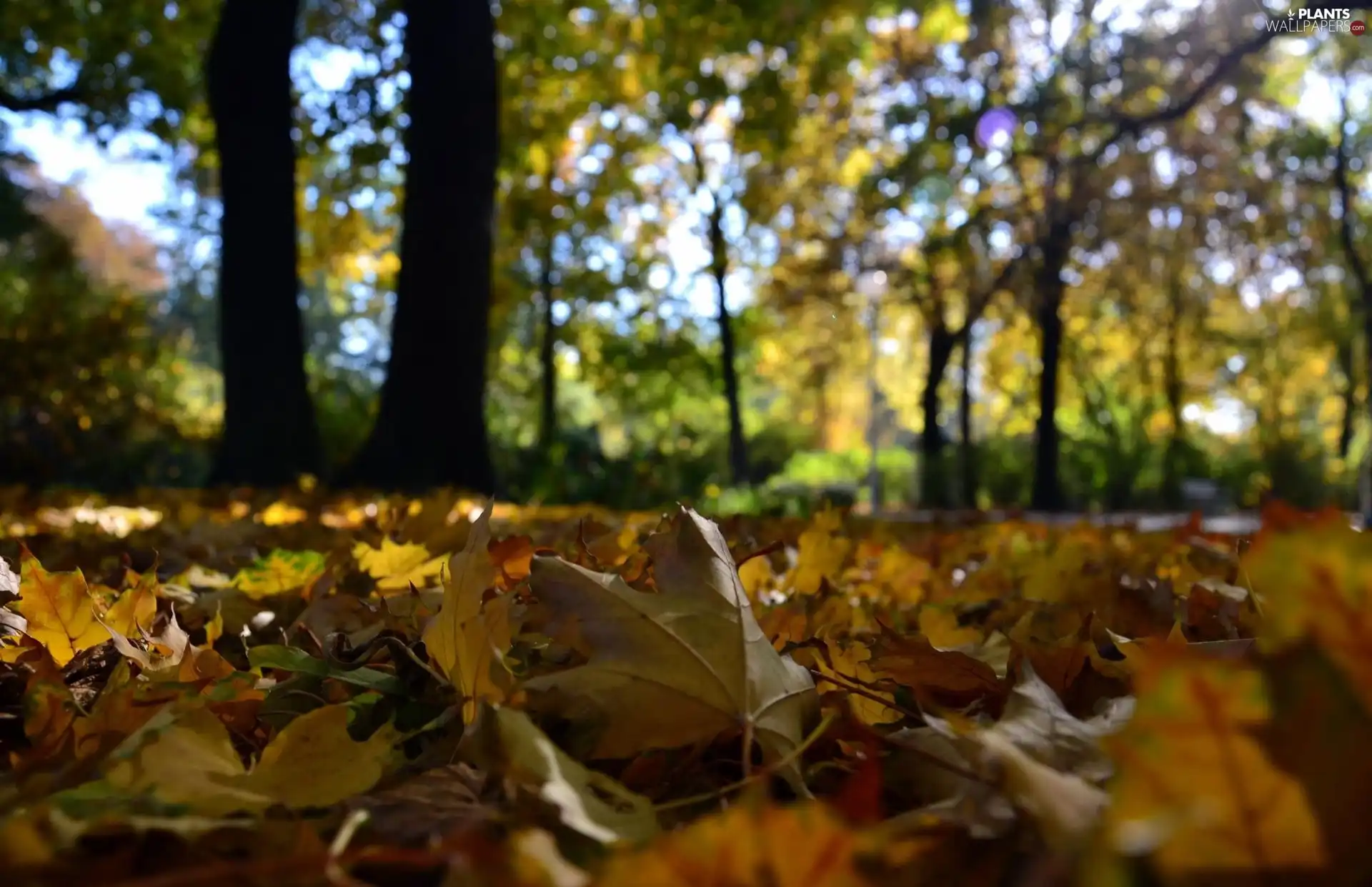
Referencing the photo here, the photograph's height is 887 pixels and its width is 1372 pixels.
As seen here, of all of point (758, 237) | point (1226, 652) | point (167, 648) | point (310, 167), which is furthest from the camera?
point (758, 237)

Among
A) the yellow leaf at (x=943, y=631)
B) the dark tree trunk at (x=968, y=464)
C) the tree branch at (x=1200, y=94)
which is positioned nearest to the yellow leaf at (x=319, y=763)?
the yellow leaf at (x=943, y=631)

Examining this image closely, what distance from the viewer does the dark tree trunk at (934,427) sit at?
17.6 meters

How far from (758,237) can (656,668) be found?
19176 mm

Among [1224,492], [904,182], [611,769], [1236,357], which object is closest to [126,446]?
[904,182]

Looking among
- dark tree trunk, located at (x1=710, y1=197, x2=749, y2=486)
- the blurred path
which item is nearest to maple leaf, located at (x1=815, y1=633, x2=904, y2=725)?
the blurred path

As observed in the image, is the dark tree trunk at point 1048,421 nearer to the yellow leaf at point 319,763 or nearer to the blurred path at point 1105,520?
the blurred path at point 1105,520

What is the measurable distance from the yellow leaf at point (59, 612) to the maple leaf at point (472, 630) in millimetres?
362

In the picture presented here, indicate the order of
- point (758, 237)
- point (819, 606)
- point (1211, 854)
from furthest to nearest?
point (758, 237), point (819, 606), point (1211, 854)

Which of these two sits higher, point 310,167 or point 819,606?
point 310,167

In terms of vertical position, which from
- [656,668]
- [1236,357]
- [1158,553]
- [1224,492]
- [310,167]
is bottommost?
[1224,492]

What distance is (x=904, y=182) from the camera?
11.8m

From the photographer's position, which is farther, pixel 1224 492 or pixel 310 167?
pixel 1224 492

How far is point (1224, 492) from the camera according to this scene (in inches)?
671

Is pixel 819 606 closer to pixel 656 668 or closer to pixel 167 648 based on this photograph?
pixel 656 668
